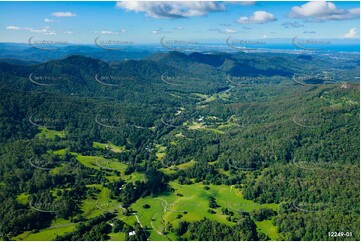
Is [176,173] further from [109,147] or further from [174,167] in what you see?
[109,147]

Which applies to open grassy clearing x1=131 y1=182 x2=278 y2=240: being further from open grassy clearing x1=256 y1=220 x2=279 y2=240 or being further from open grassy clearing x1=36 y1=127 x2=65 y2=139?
open grassy clearing x1=36 y1=127 x2=65 y2=139

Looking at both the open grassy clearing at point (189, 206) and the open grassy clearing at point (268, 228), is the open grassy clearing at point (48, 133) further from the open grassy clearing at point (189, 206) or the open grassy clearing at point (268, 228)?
the open grassy clearing at point (268, 228)

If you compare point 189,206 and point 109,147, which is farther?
point 109,147

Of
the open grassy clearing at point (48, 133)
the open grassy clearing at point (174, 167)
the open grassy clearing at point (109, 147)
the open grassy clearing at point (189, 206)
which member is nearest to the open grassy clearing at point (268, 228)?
→ the open grassy clearing at point (189, 206)

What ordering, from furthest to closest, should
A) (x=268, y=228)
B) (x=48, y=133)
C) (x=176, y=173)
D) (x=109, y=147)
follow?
(x=48, y=133), (x=109, y=147), (x=176, y=173), (x=268, y=228)

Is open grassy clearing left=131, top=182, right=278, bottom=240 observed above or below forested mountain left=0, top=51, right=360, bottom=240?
below

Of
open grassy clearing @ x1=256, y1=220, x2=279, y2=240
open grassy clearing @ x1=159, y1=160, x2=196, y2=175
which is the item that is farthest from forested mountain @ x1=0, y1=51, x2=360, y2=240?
open grassy clearing @ x1=159, y1=160, x2=196, y2=175

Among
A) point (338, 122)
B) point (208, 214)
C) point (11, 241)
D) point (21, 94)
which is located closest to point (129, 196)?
point (208, 214)

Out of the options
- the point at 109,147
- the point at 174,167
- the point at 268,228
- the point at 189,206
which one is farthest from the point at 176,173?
the point at 268,228

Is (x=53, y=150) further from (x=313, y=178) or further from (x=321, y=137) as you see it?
(x=321, y=137)
